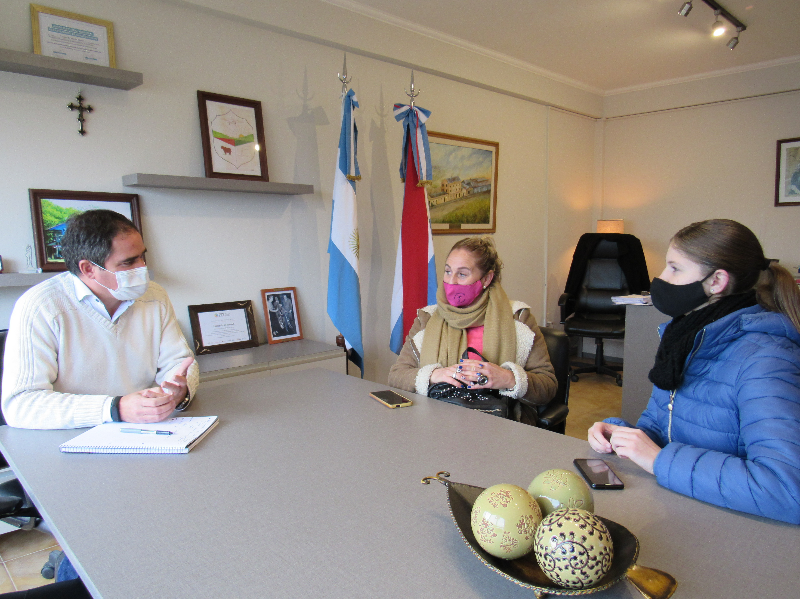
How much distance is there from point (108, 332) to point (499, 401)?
1.29 metres

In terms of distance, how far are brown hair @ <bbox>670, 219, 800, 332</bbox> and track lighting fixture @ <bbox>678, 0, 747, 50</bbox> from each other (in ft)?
8.69

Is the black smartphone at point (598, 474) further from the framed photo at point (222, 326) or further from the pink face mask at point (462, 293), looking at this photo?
the framed photo at point (222, 326)

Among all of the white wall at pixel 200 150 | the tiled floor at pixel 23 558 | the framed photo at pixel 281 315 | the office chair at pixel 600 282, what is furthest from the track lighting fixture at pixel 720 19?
the tiled floor at pixel 23 558

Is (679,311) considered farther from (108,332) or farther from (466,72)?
(466,72)

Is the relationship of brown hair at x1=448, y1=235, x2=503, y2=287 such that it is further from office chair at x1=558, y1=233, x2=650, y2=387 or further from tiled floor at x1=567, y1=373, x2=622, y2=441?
office chair at x1=558, y1=233, x2=650, y2=387

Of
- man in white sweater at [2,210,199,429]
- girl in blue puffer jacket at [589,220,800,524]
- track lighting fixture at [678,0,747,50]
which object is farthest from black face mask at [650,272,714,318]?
track lighting fixture at [678,0,747,50]

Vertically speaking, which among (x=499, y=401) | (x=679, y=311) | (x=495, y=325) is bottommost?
(x=499, y=401)

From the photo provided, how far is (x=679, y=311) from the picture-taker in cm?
128

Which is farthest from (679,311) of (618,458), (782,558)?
(782,558)

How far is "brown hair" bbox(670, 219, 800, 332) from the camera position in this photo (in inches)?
46.1

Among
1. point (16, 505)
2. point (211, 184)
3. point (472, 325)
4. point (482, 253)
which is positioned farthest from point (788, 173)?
point (16, 505)

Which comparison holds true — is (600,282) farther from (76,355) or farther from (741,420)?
(76,355)

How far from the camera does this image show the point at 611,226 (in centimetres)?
535

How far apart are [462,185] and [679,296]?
3.12 metres
